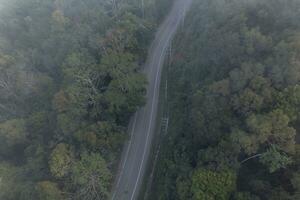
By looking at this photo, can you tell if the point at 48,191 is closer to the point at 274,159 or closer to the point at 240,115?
the point at 240,115

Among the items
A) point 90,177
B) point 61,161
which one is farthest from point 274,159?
point 61,161

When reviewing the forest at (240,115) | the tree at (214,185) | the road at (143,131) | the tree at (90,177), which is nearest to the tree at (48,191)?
the tree at (90,177)

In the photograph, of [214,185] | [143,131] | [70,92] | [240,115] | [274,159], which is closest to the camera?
[274,159]

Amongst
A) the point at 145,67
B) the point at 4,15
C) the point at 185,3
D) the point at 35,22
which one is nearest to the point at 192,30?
the point at 145,67

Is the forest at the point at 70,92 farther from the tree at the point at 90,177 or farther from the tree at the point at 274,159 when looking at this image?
the tree at the point at 274,159

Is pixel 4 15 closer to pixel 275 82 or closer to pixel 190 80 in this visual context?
pixel 190 80

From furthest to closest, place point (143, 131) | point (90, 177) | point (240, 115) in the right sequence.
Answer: point (143, 131) → point (90, 177) → point (240, 115)

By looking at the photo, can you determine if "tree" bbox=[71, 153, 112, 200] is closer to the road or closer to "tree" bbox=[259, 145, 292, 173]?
the road
